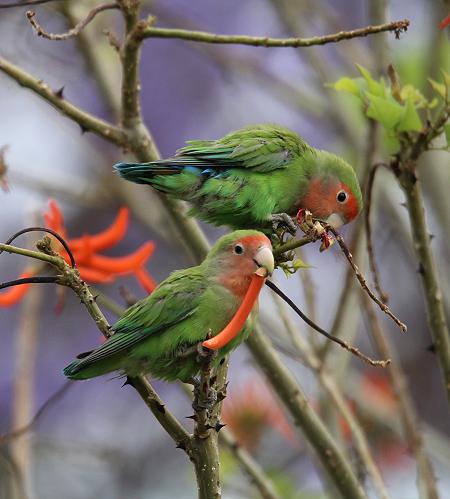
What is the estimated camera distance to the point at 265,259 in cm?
264

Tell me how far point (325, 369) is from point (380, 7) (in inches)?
70.9

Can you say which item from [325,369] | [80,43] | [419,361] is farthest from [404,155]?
[419,361]

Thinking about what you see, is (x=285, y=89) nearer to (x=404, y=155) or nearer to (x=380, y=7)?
(x=380, y=7)

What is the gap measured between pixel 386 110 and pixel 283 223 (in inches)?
22.3

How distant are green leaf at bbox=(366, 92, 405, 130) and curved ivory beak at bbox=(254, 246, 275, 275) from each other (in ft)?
3.00

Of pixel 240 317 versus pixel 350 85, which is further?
pixel 350 85

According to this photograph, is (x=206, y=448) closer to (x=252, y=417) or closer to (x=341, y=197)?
(x=341, y=197)

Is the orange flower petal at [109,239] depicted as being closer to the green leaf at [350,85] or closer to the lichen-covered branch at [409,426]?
the green leaf at [350,85]

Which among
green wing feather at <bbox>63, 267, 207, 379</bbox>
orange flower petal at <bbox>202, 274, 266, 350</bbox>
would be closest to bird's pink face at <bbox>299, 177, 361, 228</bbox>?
green wing feather at <bbox>63, 267, 207, 379</bbox>

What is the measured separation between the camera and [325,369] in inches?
173

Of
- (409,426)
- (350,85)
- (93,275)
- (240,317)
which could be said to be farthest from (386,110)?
(409,426)

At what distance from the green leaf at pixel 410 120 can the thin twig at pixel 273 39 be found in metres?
0.29

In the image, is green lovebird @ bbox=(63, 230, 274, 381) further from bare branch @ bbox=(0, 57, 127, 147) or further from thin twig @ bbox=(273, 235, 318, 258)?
bare branch @ bbox=(0, 57, 127, 147)

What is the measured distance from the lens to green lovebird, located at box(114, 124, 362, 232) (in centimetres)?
378
